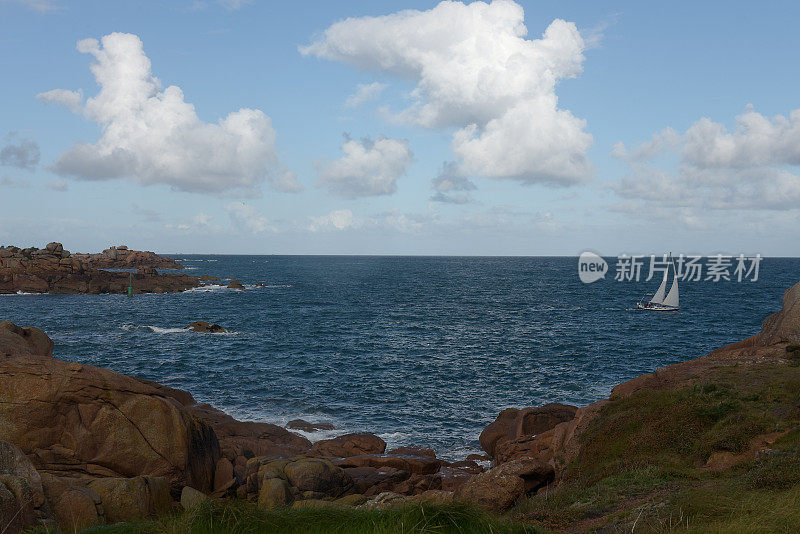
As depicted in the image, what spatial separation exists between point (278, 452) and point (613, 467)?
1536 cm

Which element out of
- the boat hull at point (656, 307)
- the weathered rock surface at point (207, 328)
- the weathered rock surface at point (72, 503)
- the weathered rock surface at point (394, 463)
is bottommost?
the weathered rock surface at point (394, 463)

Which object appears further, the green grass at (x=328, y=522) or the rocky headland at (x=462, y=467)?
the rocky headland at (x=462, y=467)

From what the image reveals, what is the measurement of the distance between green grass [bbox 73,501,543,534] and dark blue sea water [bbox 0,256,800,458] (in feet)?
66.0

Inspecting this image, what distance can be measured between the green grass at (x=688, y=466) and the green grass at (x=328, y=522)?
2.52 meters

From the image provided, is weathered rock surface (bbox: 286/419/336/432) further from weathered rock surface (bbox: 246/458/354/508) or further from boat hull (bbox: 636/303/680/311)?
boat hull (bbox: 636/303/680/311)

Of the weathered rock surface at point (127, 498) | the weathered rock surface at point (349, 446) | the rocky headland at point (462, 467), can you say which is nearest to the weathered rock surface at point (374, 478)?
the rocky headland at point (462, 467)

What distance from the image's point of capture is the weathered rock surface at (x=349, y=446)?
25047mm

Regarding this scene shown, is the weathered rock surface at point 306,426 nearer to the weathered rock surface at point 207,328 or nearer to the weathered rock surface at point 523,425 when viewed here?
the weathered rock surface at point 523,425

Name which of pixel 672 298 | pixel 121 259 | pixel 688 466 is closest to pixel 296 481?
pixel 688 466

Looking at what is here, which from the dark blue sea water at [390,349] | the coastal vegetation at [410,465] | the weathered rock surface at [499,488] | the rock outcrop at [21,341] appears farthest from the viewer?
the dark blue sea water at [390,349]

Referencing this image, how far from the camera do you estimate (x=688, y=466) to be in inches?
570

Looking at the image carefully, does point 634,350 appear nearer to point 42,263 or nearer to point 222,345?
point 222,345

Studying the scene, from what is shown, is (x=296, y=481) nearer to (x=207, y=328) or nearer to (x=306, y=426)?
(x=306, y=426)

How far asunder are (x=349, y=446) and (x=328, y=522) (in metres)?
18.9
